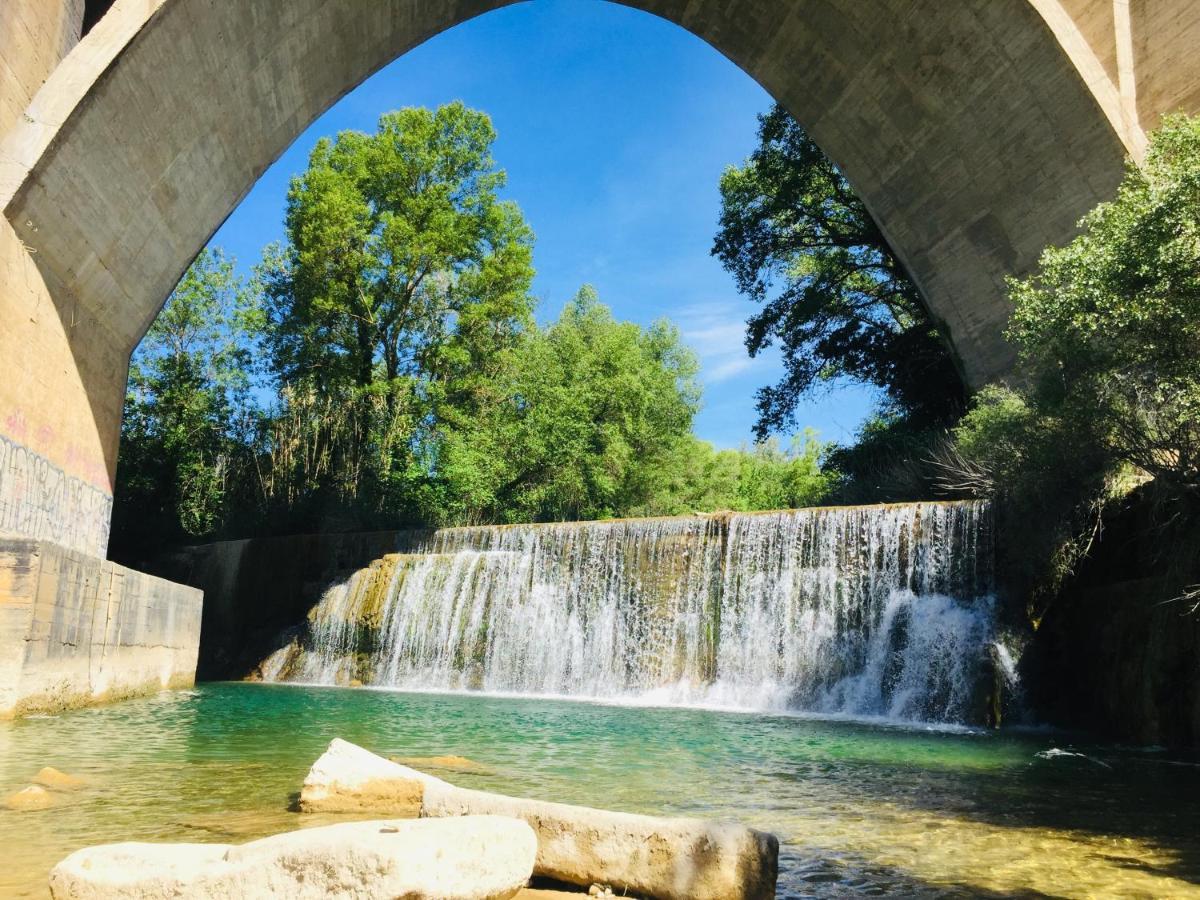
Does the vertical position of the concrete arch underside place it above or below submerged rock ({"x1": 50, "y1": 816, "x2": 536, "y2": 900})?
above

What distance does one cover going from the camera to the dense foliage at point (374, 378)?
84.3ft

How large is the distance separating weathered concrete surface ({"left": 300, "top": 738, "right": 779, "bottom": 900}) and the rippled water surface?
15.3 inches

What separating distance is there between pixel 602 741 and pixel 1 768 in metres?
4.60

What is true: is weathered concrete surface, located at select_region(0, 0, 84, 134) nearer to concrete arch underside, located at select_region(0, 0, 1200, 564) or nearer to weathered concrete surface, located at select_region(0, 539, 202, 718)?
concrete arch underside, located at select_region(0, 0, 1200, 564)

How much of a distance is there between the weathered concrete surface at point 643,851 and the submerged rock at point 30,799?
2.22 meters

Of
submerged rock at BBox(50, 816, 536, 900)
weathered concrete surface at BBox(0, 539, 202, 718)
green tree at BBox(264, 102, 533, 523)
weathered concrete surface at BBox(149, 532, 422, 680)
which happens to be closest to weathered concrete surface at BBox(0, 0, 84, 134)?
weathered concrete surface at BBox(0, 539, 202, 718)

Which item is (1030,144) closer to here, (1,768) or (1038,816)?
(1038,816)

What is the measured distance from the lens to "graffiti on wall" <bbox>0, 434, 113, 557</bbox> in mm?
10141

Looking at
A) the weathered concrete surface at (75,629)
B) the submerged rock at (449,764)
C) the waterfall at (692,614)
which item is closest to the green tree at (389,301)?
the waterfall at (692,614)

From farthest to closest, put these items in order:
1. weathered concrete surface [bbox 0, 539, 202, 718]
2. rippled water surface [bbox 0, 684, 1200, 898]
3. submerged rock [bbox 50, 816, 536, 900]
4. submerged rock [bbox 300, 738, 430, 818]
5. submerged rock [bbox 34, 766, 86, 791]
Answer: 1. weathered concrete surface [bbox 0, 539, 202, 718]
2. submerged rock [bbox 34, 766, 86, 791]
3. submerged rock [bbox 300, 738, 430, 818]
4. rippled water surface [bbox 0, 684, 1200, 898]
5. submerged rock [bbox 50, 816, 536, 900]

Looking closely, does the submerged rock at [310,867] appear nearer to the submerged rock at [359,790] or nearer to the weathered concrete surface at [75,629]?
the submerged rock at [359,790]

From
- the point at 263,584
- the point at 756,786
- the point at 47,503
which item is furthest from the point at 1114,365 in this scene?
the point at 263,584

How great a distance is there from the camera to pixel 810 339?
2378 cm

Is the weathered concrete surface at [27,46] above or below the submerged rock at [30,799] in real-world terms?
above
